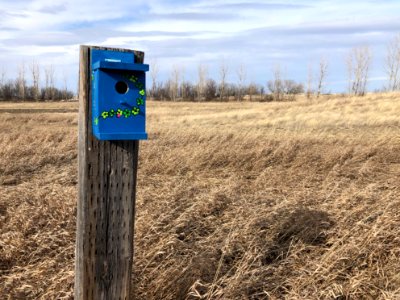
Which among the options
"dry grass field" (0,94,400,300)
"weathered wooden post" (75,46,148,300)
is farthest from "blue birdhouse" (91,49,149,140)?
"dry grass field" (0,94,400,300)

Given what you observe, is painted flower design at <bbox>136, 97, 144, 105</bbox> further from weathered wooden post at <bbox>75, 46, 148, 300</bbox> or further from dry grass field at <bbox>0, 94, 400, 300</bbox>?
dry grass field at <bbox>0, 94, 400, 300</bbox>

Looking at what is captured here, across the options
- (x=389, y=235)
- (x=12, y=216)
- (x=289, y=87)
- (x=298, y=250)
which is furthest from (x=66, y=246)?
(x=289, y=87)

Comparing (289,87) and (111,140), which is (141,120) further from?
(289,87)

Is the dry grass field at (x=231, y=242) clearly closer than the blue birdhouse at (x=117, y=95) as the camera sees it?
No

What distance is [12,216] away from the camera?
4.47 meters

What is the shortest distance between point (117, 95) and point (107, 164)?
0.38 m

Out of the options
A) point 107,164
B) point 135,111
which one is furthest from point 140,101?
point 107,164

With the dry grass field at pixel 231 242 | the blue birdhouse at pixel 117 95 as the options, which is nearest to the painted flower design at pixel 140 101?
the blue birdhouse at pixel 117 95

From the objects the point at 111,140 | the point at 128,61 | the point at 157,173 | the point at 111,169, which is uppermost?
the point at 128,61

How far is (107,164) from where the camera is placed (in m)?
2.27

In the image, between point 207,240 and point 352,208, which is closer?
point 207,240

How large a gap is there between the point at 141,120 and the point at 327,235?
2.48 m

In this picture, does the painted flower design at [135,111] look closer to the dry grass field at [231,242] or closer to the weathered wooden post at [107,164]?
the weathered wooden post at [107,164]

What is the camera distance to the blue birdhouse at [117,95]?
7.02 feet
